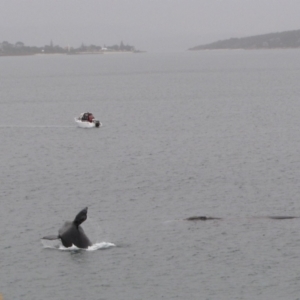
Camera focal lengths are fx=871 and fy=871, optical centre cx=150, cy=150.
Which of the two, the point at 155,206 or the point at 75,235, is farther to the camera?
the point at 155,206

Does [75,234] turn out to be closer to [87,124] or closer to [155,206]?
[155,206]

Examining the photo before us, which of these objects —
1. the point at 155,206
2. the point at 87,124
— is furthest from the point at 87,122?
the point at 155,206

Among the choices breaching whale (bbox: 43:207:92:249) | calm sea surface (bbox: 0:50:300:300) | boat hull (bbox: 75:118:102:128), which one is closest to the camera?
calm sea surface (bbox: 0:50:300:300)

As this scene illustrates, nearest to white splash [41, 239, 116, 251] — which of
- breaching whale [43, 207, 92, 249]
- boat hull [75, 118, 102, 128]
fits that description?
breaching whale [43, 207, 92, 249]

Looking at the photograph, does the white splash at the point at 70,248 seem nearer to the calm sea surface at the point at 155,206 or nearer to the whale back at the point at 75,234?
the whale back at the point at 75,234

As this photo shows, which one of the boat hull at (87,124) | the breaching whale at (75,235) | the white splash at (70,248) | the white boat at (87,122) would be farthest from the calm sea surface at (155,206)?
the white boat at (87,122)

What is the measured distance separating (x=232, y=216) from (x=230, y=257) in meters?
9.46

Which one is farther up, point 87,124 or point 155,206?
point 155,206

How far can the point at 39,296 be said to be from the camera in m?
41.9

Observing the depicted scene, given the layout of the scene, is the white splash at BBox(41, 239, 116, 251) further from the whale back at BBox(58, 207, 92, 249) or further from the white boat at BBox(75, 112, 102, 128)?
the white boat at BBox(75, 112, 102, 128)

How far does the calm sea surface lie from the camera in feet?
143

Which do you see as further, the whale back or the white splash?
the white splash

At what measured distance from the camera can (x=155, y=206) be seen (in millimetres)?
59969

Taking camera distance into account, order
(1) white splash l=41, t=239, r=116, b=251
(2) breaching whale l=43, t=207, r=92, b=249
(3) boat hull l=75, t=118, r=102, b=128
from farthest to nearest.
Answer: (3) boat hull l=75, t=118, r=102, b=128, (1) white splash l=41, t=239, r=116, b=251, (2) breaching whale l=43, t=207, r=92, b=249
